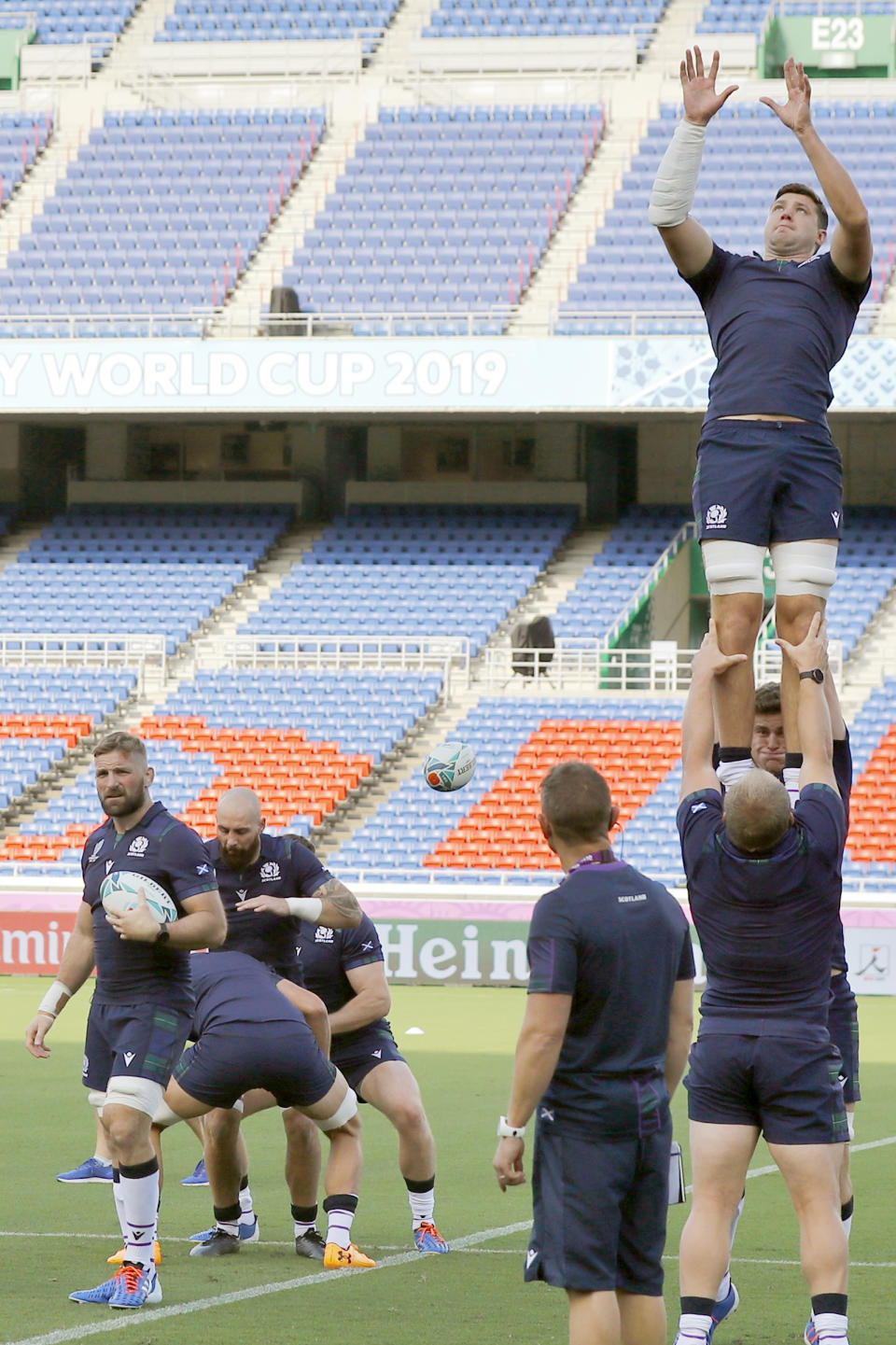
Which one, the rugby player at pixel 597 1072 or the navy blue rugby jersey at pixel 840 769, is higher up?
the navy blue rugby jersey at pixel 840 769

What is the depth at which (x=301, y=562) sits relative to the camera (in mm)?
33312

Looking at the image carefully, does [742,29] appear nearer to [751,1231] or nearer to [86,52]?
[86,52]

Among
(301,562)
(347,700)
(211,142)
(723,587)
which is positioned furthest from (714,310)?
(211,142)

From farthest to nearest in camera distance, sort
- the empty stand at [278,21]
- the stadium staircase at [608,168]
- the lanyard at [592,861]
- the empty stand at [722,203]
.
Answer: the empty stand at [278,21] < the stadium staircase at [608,168] < the empty stand at [722,203] < the lanyard at [592,861]

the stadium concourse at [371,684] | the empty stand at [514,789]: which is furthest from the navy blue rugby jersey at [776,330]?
the empty stand at [514,789]

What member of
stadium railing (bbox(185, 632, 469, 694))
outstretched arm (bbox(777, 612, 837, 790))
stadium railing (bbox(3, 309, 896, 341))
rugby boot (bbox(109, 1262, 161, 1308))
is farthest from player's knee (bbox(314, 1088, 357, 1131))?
stadium railing (bbox(3, 309, 896, 341))

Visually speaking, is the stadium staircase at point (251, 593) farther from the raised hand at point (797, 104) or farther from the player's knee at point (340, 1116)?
the raised hand at point (797, 104)

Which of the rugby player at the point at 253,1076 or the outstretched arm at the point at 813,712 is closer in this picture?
the outstretched arm at the point at 813,712

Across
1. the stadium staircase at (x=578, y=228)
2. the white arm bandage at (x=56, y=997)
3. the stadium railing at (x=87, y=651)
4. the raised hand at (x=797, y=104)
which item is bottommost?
the white arm bandage at (x=56, y=997)

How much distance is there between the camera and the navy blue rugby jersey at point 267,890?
8.55 metres

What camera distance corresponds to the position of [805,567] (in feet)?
20.0

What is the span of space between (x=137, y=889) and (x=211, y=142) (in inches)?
1185

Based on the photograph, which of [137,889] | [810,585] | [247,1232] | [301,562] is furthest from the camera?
[301,562]

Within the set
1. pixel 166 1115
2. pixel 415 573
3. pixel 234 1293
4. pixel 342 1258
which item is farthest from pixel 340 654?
pixel 234 1293
